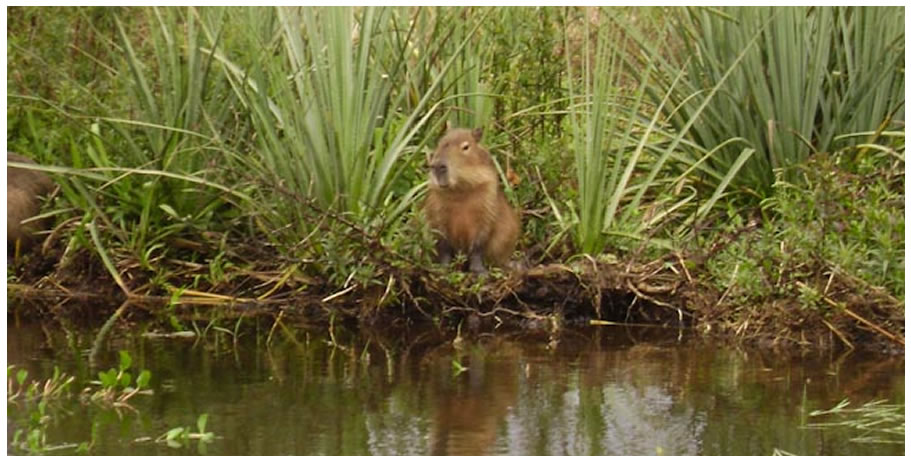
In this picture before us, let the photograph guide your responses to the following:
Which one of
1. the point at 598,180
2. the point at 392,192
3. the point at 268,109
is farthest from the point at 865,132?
the point at 268,109

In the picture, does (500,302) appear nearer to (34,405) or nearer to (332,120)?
(332,120)

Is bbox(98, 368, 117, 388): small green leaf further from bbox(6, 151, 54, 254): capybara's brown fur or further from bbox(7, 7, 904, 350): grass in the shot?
bbox(6, 151, 54, 254): capybara's brown fur

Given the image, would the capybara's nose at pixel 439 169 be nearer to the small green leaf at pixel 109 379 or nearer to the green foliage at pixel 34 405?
the green foliage at pixel 34 405

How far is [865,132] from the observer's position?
26.3 feet

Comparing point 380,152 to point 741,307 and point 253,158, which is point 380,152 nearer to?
point 253,158

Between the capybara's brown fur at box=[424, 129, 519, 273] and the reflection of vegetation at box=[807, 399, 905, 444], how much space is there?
2157 mm

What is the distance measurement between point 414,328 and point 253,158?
1268 millimetres

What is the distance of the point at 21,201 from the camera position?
27.1 ft

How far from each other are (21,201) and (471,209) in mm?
2166

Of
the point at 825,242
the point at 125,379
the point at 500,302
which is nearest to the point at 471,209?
the point at 500,302

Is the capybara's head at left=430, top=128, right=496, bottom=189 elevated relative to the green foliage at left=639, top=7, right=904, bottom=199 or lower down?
lower down

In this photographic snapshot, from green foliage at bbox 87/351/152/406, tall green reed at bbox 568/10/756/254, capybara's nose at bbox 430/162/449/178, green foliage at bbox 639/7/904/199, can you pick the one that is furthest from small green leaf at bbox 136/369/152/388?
green foliage at bbox 639/7/904/199

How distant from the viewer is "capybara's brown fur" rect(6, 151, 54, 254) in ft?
26.9

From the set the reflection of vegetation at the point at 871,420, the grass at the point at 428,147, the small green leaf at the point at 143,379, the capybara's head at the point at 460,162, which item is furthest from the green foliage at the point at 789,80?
the small green leaf at the point at 143,379
